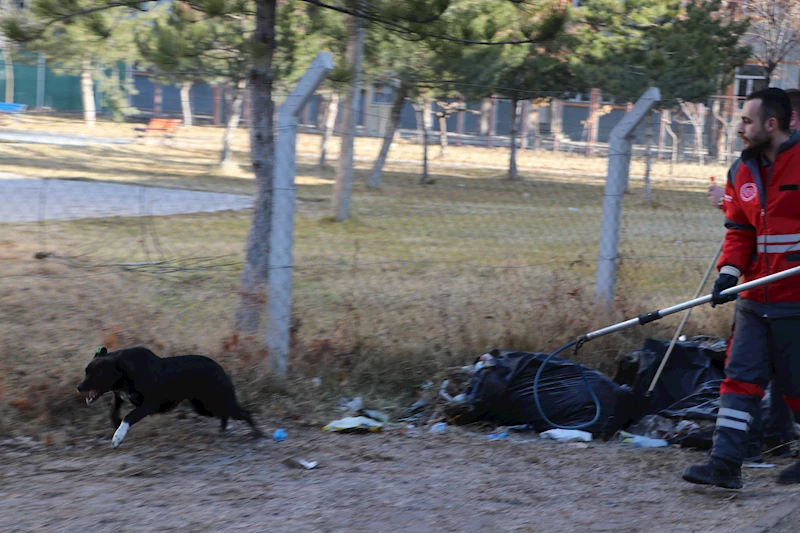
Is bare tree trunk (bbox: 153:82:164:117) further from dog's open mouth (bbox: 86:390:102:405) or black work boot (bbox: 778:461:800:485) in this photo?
black work boot (bbox: 778:461:800:485)

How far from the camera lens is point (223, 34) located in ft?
19.7

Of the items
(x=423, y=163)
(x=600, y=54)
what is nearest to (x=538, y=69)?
(x=600, y=54)

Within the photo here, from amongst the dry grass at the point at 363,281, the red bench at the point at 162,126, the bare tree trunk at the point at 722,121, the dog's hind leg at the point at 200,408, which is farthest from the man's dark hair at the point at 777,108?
the bare tree trunk at the point at 722,121

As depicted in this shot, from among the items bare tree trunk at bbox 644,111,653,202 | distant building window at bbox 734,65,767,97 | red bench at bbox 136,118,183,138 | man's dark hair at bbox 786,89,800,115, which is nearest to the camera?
man's dark hair at bbox 786,89,800,115

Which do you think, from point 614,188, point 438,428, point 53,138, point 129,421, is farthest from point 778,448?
point 53,138

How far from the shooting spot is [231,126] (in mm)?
6559

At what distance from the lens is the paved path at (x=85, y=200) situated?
6.50 meters

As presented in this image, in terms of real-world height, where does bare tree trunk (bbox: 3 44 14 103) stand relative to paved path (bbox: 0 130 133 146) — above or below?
above

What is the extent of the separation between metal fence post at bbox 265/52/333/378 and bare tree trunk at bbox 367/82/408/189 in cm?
219

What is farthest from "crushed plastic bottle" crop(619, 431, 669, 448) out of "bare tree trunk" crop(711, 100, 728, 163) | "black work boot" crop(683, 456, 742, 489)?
"bare tree trunk" crop(711, 100, 728, 163)

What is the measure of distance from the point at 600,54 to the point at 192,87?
51.9ft

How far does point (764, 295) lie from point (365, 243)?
5645 mm

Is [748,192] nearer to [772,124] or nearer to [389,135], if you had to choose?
[772,124]

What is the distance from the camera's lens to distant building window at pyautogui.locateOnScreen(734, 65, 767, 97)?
2405 centimetres
